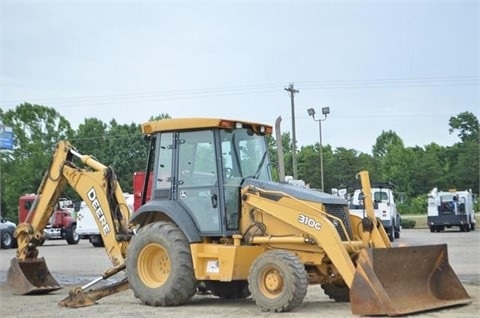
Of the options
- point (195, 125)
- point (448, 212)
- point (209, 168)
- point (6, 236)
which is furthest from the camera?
point (448, 212)

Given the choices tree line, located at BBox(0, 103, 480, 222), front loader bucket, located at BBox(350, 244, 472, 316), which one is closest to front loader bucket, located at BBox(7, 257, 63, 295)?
front loader bucket, located at BBox(350, 244, 472, 316)

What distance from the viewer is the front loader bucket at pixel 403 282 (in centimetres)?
948

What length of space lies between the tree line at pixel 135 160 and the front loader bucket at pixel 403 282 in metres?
59.8

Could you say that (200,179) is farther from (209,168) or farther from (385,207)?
(385,207)

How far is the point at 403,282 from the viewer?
33.3 ft

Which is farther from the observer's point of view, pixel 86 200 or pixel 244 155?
pixel 86 200

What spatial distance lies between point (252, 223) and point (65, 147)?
185 inches

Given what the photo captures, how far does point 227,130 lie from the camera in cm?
1155

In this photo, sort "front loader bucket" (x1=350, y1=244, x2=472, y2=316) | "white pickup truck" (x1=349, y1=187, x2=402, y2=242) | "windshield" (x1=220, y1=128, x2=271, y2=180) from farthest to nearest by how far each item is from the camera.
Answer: "white pickup truck" (x1=349, y1=187, x2=402, y2=242) → "windshield" (x1=220, y1=128, x2=271, y2=180) → "front loader bucket" (x1=350, y1=244, x2=472, y2=316)

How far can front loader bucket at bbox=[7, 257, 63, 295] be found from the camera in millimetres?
13725

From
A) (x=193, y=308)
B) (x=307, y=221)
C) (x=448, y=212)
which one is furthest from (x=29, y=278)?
(x=448, y=212)

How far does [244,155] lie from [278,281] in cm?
238

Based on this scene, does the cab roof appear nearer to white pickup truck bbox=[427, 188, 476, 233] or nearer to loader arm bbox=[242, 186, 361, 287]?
loader arm bbox=[242, 186, 361, 287]

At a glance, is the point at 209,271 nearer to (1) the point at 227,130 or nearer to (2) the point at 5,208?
(1) the point at 227,130
